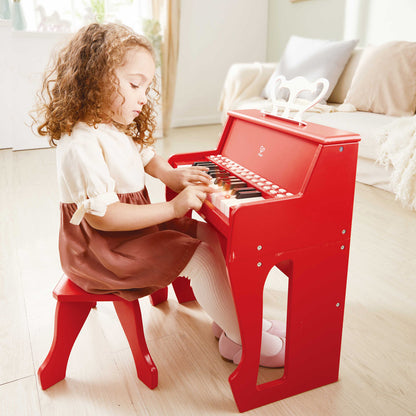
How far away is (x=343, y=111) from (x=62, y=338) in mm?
2337

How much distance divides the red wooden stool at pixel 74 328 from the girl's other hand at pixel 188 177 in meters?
0.33

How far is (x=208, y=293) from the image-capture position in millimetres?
1050

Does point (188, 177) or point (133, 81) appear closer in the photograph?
point (133, 81)

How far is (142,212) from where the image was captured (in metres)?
0.97

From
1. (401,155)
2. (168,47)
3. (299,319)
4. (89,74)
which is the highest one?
(168,47)

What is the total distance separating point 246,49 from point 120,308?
399 centimetres

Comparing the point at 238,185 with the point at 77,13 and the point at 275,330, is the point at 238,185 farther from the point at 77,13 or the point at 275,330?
the point at 77,13

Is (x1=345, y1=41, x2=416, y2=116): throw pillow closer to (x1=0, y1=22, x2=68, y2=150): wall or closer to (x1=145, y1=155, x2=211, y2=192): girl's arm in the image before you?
(x1=145, y1=155, x2=211, y2=192): girl's arm

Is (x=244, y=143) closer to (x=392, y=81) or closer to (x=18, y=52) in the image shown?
(x=392, y=81)

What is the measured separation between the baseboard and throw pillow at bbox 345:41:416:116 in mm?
2014

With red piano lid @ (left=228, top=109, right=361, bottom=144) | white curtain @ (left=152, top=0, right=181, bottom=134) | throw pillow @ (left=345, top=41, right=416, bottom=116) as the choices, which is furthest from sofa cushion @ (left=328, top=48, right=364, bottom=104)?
red piano lid @ (left=228, top=109, right=361, bottom=144)

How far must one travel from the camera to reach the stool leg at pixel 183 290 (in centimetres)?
142

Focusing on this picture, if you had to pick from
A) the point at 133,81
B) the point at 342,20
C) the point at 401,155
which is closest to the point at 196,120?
the point at 342,20

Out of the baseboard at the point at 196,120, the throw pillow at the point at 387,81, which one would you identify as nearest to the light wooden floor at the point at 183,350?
the throw pillow at the point at 387,81
